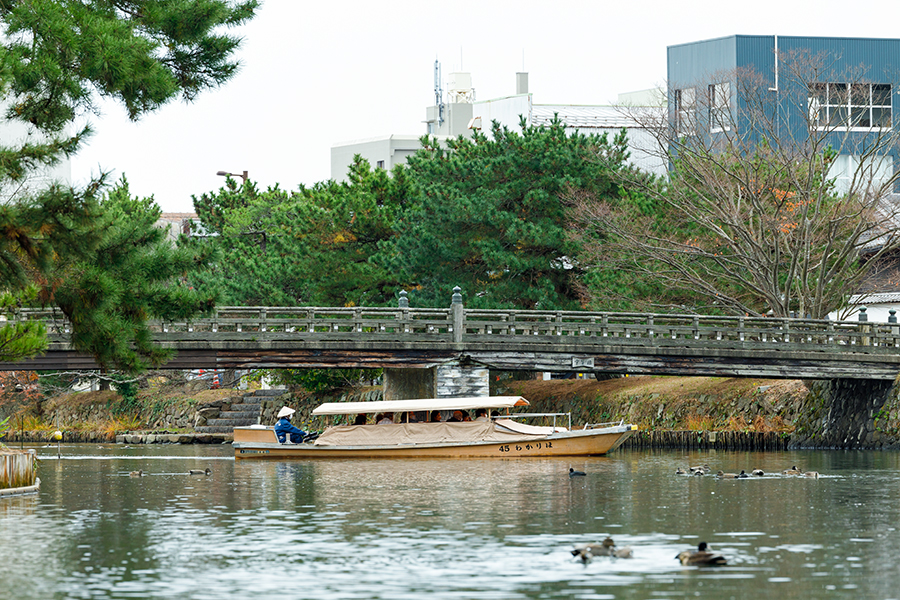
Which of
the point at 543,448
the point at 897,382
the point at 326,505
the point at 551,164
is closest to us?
the point at 326,505

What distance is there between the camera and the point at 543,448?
40.4 meters

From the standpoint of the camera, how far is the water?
14641 millimetres

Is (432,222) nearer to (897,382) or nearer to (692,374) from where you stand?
(692,374)

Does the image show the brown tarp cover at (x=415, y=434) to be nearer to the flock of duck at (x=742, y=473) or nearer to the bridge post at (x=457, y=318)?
the bridge post at (x=457, y=318)

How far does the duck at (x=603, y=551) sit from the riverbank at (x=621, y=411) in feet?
100

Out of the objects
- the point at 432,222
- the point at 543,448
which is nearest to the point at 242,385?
the point at 432,222

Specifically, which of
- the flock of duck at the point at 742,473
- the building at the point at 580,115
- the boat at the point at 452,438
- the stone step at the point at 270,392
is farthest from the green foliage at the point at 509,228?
the building at the point at 580,115

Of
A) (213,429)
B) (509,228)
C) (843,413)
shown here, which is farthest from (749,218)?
(213,429)

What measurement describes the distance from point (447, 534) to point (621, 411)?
34.0m

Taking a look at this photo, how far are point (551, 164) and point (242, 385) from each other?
30106mm

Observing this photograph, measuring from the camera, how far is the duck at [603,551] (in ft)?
53.7

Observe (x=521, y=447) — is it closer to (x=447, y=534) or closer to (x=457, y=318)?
(x=457, y=318)

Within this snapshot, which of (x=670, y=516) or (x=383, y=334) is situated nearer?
(x=670, y=516)

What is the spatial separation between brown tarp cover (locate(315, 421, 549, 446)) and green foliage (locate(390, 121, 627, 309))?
11613 millimetres
